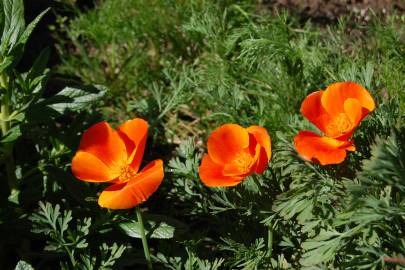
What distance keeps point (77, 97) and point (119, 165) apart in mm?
Result: 521

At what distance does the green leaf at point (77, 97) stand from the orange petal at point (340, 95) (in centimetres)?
97

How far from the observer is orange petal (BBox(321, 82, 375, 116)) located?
204 cm

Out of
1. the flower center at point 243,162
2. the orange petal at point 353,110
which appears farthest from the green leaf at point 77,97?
the orange petal at point 353,110

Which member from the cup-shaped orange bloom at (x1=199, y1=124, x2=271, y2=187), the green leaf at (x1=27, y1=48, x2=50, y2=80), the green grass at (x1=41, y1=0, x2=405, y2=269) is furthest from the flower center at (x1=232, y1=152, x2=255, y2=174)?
the green leaf at (x1=27, y1=48, x2=50, y2=80)

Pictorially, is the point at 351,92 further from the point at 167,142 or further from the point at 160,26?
the point at 160,26

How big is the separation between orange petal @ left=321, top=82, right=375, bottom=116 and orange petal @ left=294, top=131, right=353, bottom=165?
116 mm

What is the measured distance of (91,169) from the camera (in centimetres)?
218

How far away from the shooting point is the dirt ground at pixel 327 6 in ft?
11.1

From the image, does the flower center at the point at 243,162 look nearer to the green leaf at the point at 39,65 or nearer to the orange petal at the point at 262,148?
the orange petal at the point at 262,148

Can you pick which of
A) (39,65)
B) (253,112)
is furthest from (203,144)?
(39,65)

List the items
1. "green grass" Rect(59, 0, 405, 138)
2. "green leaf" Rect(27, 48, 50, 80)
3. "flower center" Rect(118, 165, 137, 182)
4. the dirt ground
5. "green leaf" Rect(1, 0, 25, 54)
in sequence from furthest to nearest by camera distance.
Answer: the dirt ground < "green grass" Rect(59, 0, 405, 138) < "green leaf" Rect(27, 48, 50, 80) < "green leaf" Rect(1, 0, 25, 54) < "flower center" Rect(118, 165, 137, 182)

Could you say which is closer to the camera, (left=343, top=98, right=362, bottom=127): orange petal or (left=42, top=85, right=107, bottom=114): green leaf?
(left=343, top=98, right=362, bottom=127): orange petal

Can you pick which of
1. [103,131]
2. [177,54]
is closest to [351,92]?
[103,131]

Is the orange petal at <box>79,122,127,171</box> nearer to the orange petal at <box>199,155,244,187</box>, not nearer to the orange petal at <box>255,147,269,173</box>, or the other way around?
the orange petal at <box>199,155,244,187</box>
